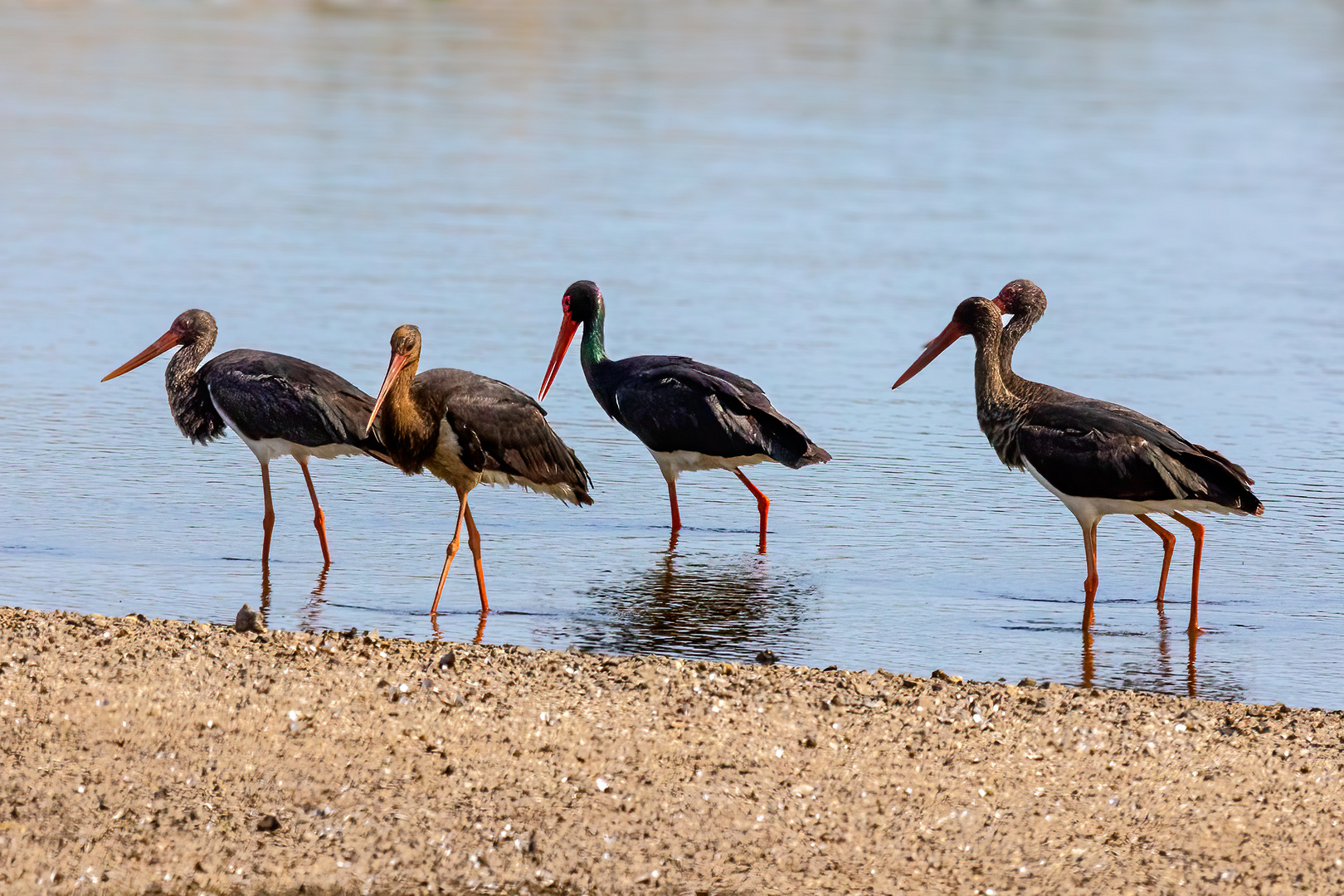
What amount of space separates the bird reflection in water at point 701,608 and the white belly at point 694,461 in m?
0.73

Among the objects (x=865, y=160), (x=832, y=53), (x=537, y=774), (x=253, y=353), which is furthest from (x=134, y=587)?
(x=832, y=53)

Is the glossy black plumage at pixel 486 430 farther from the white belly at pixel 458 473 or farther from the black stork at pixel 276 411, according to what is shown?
the black stork at pixel 276 411

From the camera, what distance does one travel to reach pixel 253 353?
9.41 meters

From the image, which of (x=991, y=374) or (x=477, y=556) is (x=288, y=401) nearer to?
(x=477, y=556)

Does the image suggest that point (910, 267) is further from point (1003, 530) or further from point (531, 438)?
point (531, 438)

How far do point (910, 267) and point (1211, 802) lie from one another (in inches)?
495

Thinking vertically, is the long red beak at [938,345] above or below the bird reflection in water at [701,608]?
above

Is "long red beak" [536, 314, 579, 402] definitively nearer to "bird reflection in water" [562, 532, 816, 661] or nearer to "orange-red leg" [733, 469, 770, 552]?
"orange-red leg" [733, 469, 770, 552]

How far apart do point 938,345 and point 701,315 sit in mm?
6034

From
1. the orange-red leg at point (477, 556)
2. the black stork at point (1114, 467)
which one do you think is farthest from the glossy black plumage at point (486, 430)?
the black stork at point (1114, 467)

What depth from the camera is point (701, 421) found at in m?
9.94

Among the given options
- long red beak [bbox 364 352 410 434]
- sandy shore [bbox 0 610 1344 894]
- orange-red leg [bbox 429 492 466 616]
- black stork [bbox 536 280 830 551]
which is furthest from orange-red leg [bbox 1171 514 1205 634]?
long red beak [bbox 364 352 410 434]

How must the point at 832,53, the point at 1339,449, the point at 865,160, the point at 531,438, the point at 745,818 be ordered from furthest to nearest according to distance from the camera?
the point at 832,53 < the point at 865,160 < the point at 1339,449 < the point at 531,438 < the point at 745,818

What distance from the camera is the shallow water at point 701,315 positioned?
27.6 ft
